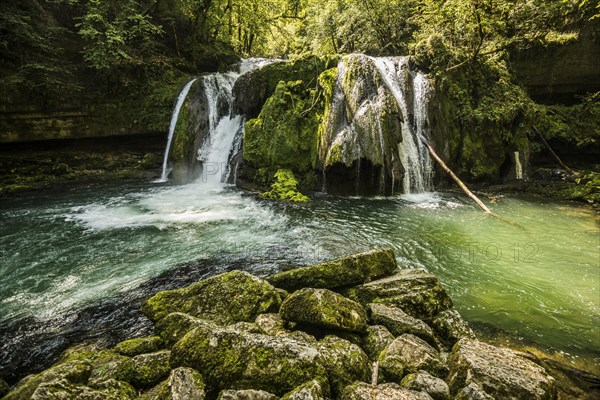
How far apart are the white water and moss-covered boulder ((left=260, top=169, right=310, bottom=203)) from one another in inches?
166

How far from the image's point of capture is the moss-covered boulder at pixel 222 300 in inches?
155

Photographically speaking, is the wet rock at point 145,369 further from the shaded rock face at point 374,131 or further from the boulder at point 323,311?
the shaded rock face at point 374,131

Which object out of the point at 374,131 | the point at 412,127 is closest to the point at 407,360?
the point at 374,131

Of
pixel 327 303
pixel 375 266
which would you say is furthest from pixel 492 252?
pixel 327 303

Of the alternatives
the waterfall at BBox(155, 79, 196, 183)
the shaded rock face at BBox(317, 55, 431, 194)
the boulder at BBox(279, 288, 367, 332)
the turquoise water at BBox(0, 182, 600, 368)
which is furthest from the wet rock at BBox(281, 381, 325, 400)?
the waterfall at BBox(155, 79, 196, 183)

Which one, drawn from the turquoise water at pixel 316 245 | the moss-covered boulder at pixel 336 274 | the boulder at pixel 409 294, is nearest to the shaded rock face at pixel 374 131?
the turquoise water at pixel 316 245

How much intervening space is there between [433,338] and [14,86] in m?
15.8

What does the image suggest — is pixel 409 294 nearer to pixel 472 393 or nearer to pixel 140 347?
pixel 472 393

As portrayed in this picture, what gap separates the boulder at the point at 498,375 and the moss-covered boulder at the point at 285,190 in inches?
304

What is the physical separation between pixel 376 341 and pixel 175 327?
2322 mm

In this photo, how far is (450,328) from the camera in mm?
3924

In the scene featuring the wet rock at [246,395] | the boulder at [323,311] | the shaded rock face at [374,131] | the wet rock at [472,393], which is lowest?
the wet rock at [472,393]

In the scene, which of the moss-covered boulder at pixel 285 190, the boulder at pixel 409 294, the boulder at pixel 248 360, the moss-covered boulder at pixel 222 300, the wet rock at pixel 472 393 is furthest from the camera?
the moss-covered boulder at pixel 285 190

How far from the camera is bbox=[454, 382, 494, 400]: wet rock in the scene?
2561mm
